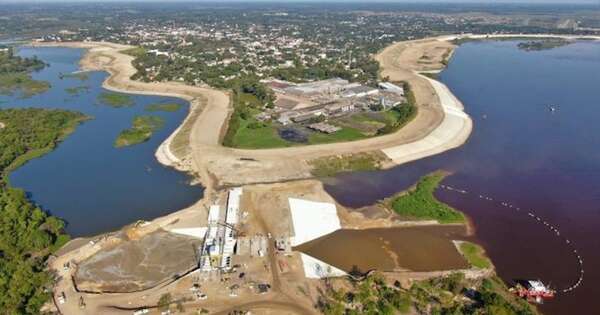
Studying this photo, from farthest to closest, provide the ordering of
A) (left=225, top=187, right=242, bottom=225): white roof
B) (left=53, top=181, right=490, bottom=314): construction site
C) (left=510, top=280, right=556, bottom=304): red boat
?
(left=225, top=187, right=242, bottom=225): white roof
(left=510, top=280, right=556, bottom=304): red boat
(left=53, top=181, right=490, bottom=314): construction site

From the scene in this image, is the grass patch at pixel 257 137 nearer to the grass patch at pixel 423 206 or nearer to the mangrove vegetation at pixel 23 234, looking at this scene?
the grass patch at pixel 423 206

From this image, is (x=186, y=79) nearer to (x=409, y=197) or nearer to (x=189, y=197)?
(x=189, y=197)

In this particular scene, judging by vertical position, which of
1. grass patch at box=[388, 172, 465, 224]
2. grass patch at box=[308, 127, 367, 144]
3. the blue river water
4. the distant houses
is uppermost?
the distant houses

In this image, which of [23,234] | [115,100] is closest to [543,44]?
[115,100]

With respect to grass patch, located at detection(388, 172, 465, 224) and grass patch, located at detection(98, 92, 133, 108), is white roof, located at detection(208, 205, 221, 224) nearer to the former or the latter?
grass patch, located at detection(388, 172, 465, 224)

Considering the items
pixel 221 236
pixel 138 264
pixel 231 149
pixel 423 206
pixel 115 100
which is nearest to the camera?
pixel 138 264

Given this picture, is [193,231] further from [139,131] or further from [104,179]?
[139,131]

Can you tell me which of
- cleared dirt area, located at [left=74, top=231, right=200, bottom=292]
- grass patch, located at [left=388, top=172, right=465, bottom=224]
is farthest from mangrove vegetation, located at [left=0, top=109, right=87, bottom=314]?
grass patch, located at [left=388, top=172, right=465, bottom=224]

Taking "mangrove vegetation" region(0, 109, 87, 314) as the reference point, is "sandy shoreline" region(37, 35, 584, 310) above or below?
above
